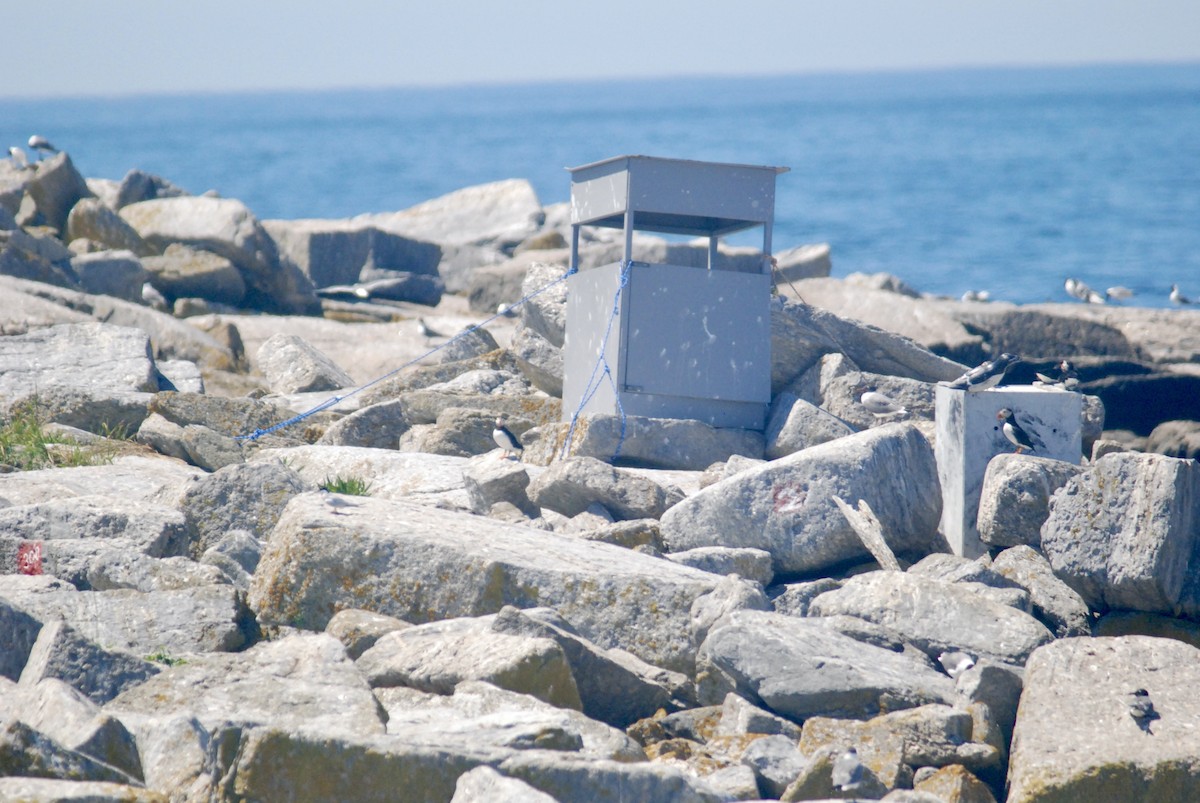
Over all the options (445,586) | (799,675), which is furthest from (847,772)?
(445,586)

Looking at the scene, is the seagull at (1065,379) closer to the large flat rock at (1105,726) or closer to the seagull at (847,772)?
the large flat rock at (1105,726)

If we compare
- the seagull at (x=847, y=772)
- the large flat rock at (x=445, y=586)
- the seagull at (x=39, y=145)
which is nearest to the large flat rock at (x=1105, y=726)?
the seagull at (x=847, y=772)

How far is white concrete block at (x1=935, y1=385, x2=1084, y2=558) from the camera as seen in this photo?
8.21 metres

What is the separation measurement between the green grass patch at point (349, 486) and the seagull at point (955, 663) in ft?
12.1

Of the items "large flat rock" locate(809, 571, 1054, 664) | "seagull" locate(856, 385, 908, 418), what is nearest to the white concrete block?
"seagull" locate(856, 385, 908, 418)

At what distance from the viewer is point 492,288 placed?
17656mm

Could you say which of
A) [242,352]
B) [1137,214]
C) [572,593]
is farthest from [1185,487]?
[1137,214]

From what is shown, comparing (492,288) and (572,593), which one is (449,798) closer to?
(572,593)

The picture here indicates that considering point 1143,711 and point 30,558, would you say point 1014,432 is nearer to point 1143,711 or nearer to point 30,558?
point 1143,711

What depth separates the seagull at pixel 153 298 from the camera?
15.6 m

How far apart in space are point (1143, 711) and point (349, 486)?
15.7 ft

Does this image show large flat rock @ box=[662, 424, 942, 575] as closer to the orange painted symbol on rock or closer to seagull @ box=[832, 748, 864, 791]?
seagull @ box=[832, 748, 864, 791]

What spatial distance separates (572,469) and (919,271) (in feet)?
151

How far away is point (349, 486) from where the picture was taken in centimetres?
842
